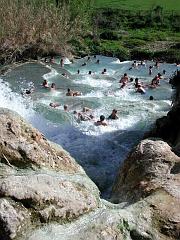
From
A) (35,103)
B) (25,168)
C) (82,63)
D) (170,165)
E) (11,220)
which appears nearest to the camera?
(11,220)

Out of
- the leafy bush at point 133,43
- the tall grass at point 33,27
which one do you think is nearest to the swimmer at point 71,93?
the tall grass at point 33,27

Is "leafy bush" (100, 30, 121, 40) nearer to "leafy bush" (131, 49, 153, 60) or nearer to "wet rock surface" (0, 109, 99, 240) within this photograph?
"leafy bush" (131, 49, 153, 60)

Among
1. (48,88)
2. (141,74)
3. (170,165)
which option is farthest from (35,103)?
(170,165)

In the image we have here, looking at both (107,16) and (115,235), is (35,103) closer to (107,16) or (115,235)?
(115,235)

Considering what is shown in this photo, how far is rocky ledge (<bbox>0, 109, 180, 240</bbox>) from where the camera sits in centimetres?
491

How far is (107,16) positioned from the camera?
58562 mm

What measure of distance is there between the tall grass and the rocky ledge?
31482 mm

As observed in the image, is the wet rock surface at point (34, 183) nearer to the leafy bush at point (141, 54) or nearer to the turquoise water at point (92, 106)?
the turquoise water at point (92, 106)

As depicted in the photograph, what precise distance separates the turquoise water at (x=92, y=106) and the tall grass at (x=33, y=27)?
1.78m

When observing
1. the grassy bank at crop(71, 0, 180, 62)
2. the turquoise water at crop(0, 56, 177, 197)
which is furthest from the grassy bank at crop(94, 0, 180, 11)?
the turquoise water at crop(0, 56, 177, 197)

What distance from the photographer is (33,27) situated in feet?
126

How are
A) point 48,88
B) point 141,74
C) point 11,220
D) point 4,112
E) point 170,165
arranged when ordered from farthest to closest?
point 141,74 → point 48,88 → point 170,165 → point 4,112 → point 11,220

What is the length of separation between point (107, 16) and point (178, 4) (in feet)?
37.3

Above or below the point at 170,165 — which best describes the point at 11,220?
above
